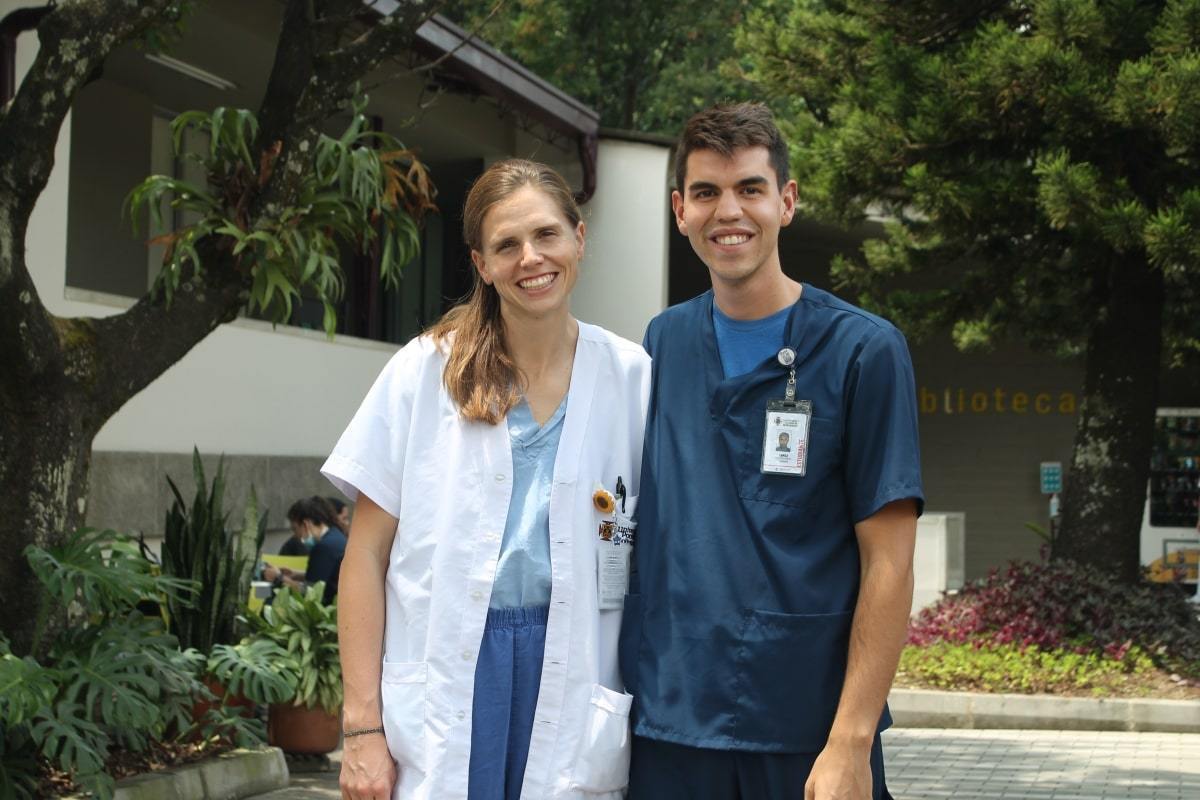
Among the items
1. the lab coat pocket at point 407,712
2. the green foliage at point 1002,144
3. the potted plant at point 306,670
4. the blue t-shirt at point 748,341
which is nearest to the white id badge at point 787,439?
the blue t-shirt at point 748,341

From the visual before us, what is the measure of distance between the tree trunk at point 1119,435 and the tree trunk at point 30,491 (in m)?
8.20

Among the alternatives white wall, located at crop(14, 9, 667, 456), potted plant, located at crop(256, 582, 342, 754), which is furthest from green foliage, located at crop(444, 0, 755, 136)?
potted plant, located at crop(256, 582, 342, 754)

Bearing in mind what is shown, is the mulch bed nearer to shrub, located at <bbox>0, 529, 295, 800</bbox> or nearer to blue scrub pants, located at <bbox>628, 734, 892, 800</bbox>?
shrub, located at <bbox>0, 529, 295, 800</bbox>

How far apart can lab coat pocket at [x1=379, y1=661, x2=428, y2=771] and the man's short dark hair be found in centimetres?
106

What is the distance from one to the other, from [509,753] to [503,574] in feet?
1.10

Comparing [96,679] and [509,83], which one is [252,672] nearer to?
[96,679]

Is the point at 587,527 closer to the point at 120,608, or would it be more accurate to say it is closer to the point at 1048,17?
the point at 120,608

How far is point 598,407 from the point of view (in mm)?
3148

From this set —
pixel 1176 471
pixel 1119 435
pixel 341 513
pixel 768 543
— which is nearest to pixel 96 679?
pixel 768 543

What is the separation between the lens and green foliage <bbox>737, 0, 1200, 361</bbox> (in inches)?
421

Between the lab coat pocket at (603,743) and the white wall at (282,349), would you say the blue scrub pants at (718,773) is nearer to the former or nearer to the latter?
the lab coat pocket at (603,743)

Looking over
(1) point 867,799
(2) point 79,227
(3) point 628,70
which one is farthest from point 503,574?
(3) point 628,70

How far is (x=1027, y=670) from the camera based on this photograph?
1103 cm

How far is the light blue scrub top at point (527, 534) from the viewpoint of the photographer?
303 cm
